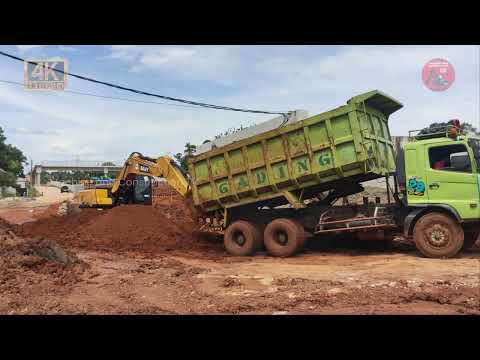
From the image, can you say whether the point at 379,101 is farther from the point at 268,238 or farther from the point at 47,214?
the point at 47,214

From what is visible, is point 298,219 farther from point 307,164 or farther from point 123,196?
point 123,196

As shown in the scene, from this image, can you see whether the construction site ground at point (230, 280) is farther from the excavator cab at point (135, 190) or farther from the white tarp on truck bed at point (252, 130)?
the excavator cab at point (135, 190)

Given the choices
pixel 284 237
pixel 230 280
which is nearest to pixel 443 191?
pixel 284 237

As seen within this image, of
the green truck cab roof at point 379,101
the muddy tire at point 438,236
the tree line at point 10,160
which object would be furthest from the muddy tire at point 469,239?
the tree line at point 10,160

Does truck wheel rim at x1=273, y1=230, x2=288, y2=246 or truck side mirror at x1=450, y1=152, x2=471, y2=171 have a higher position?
truck side mirror at x1=450, y1=152, x2=471, y2=171

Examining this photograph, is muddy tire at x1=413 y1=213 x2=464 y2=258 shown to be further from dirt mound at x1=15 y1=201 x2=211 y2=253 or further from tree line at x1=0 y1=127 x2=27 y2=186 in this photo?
tree line at x1=0 y1=127 x2=27 y2=186

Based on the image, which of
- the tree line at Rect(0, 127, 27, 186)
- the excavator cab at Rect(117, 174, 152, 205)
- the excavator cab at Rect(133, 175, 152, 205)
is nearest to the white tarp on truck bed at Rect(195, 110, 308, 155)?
the excavator cab at Rect(117, 174, 152, 205)

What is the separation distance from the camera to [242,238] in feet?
33.9

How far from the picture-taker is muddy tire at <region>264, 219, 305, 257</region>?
31.4 ft

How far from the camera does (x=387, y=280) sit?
684 cm

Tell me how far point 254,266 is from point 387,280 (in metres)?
2.72

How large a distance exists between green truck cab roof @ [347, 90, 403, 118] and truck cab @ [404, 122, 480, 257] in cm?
114

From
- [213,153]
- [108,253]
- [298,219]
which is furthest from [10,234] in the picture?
[298,219]
